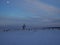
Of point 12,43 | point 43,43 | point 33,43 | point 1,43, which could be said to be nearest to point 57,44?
point 43,43

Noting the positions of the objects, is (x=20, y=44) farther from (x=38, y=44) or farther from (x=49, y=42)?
(x=49, y=42)

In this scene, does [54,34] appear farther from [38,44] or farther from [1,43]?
[1,43]

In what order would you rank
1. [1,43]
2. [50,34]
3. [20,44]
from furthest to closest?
[50,34]
[20,44]
[1,43]

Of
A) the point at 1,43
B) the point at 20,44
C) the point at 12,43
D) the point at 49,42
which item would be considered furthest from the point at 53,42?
the point at 1,43

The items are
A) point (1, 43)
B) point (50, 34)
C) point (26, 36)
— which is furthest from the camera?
point (50, 34)

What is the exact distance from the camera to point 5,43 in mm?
3701

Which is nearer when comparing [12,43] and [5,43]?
[5,43]

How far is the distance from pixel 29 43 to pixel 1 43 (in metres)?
0.98

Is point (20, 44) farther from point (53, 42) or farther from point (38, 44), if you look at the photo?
point (53, 42)

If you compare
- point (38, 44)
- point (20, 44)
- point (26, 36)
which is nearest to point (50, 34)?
point (26, 36)

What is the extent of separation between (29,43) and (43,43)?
0.47 m

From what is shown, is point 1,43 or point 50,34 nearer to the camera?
point 1,43

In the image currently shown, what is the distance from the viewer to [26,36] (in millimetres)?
4836

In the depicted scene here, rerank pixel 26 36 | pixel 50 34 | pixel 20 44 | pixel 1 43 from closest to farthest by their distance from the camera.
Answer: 1. pixel 1 43
2. pixel 20 44
3. pixel 26 36
4. pixel 50 34
